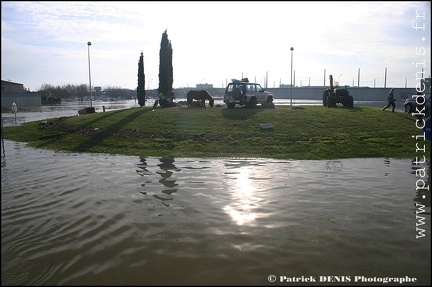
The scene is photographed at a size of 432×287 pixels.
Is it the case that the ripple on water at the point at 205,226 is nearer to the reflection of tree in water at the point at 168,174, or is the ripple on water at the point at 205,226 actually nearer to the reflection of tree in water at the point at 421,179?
the reflection of tree in water at the point at 168,174

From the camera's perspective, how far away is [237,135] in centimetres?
1552

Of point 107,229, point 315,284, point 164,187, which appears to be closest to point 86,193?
point 164,187

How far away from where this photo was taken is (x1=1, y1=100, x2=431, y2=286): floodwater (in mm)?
4184

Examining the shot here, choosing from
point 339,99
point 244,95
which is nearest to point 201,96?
point 244,95

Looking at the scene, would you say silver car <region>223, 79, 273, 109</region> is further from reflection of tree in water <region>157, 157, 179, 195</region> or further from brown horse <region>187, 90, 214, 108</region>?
reflection of tree in water <region>157, 157, 179, 195</region>

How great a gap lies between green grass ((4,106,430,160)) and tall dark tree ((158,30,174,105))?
11971 mm

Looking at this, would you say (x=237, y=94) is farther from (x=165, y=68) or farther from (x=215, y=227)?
(x=215, y=227)

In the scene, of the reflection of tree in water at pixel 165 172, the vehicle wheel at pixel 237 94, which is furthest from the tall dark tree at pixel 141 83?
the reflection of tree in water at pixel 165 172

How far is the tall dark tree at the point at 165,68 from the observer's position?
33713 mm

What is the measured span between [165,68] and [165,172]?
26.1m

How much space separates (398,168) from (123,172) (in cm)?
819

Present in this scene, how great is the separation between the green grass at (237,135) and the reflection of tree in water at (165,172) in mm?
1242

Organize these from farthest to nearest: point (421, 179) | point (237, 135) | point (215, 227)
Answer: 1. point (237, 135)
2. point (421, 179)
3. point (215, 227)

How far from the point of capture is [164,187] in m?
7.95
